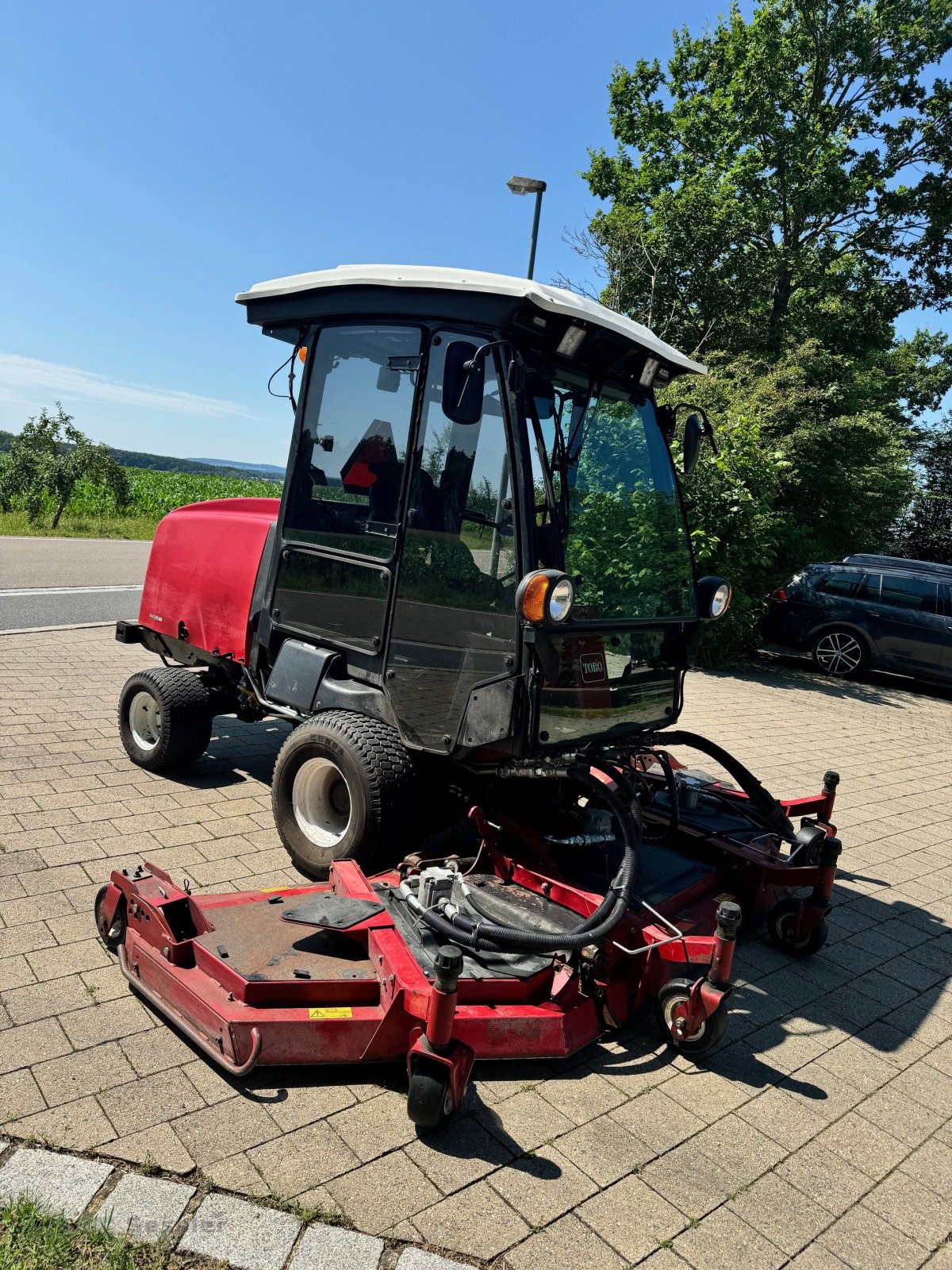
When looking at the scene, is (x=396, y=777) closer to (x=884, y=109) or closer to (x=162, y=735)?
(x=162, y=735)

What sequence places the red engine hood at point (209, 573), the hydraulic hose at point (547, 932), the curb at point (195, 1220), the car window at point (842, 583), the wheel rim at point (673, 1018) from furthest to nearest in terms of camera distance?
the car window at point (842, 583), the red engine hood at point (209, 573), the wheel rim at point (673, 1018), the hydraulic hose at point (547, 932), the curb at point (195, 1220)

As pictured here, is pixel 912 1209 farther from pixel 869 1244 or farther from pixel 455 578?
pixel 455 578

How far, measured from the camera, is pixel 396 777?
156 inches

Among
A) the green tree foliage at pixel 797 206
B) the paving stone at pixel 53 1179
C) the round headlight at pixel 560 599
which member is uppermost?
the green tree foliage at pixel 797 206

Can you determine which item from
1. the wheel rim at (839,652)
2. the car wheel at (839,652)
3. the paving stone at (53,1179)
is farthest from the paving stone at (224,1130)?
the wheel rim at (839,652)

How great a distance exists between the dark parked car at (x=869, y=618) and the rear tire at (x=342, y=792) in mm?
10301

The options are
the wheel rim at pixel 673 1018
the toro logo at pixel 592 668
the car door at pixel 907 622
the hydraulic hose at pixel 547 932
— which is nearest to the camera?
the hydraulic hose at pixel 547 932

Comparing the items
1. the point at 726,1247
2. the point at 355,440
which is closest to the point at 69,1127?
the point at 726,1247

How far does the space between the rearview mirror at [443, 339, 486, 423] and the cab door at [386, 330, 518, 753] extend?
1 cm

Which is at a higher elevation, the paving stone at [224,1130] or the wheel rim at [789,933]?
the wheel rim at [789,933]

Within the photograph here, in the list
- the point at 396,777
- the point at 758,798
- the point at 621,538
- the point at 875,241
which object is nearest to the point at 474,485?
the point at 621,538

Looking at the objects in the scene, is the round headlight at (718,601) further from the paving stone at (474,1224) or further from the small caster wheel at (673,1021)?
the paving stone at (474,1224)

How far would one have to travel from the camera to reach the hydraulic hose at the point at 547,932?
3115 millimetres

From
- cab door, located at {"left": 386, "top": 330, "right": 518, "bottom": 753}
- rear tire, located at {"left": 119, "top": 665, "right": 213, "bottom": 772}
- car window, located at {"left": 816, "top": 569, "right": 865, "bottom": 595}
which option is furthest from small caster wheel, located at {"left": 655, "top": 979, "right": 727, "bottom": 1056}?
car window, located at {"left": 816, "top": 569, "right": 865, "bottom": 595}
